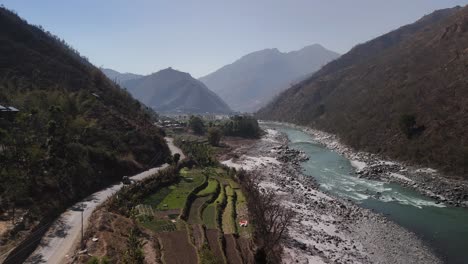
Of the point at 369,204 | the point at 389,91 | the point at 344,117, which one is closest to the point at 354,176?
the point at 369,204

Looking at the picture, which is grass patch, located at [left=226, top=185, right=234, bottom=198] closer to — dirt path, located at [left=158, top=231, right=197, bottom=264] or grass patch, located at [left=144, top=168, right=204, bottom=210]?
grass patch, located at [left=144, top=168, right=204, bottom=210]

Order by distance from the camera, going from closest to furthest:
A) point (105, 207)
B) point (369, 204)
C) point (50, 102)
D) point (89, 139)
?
point (105, 207)
point (369, 204)
point (89, 139)
point (50, 102)

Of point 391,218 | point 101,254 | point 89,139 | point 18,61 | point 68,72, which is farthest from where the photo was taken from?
point 68,72

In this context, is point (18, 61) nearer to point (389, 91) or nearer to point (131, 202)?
point (131, 202)

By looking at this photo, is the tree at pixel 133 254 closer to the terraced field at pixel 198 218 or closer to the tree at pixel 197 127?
the terraced field at pixel 198 218

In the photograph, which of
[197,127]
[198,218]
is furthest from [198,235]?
[197,127]

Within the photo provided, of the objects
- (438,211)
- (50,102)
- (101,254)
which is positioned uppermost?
(50,102)

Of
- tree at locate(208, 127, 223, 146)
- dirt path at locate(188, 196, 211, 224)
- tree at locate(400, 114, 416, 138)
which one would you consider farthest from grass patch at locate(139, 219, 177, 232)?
tree at locate(208, 127, 223, 146)
